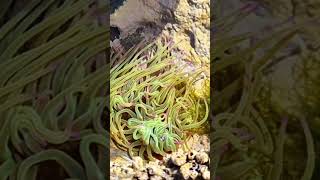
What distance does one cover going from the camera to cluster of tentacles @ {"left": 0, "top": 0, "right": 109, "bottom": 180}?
168 centimetres

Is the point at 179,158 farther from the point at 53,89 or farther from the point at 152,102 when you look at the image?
the point at 53,89

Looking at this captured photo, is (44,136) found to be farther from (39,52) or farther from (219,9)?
(219,9)

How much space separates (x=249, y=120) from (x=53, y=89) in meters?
0.67

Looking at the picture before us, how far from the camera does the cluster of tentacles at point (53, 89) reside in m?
1.68

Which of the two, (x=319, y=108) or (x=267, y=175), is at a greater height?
(x=319, y=108)

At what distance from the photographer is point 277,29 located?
177 centimetres

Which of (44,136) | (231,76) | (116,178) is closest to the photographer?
(44,136)

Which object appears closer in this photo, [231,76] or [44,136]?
[44,136]

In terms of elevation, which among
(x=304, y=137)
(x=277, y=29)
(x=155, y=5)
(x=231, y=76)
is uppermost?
(x=155, y=5)

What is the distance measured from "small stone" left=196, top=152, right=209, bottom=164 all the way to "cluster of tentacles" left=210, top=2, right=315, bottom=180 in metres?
0.68

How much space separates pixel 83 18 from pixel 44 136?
0.41 m

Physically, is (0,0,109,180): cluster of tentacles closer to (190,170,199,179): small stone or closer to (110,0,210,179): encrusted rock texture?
(110,0,210,179): encrusted rock texture

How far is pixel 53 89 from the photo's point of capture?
5.61 feet

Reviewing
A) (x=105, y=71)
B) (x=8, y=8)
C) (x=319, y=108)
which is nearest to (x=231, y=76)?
(x=319, y=108)
